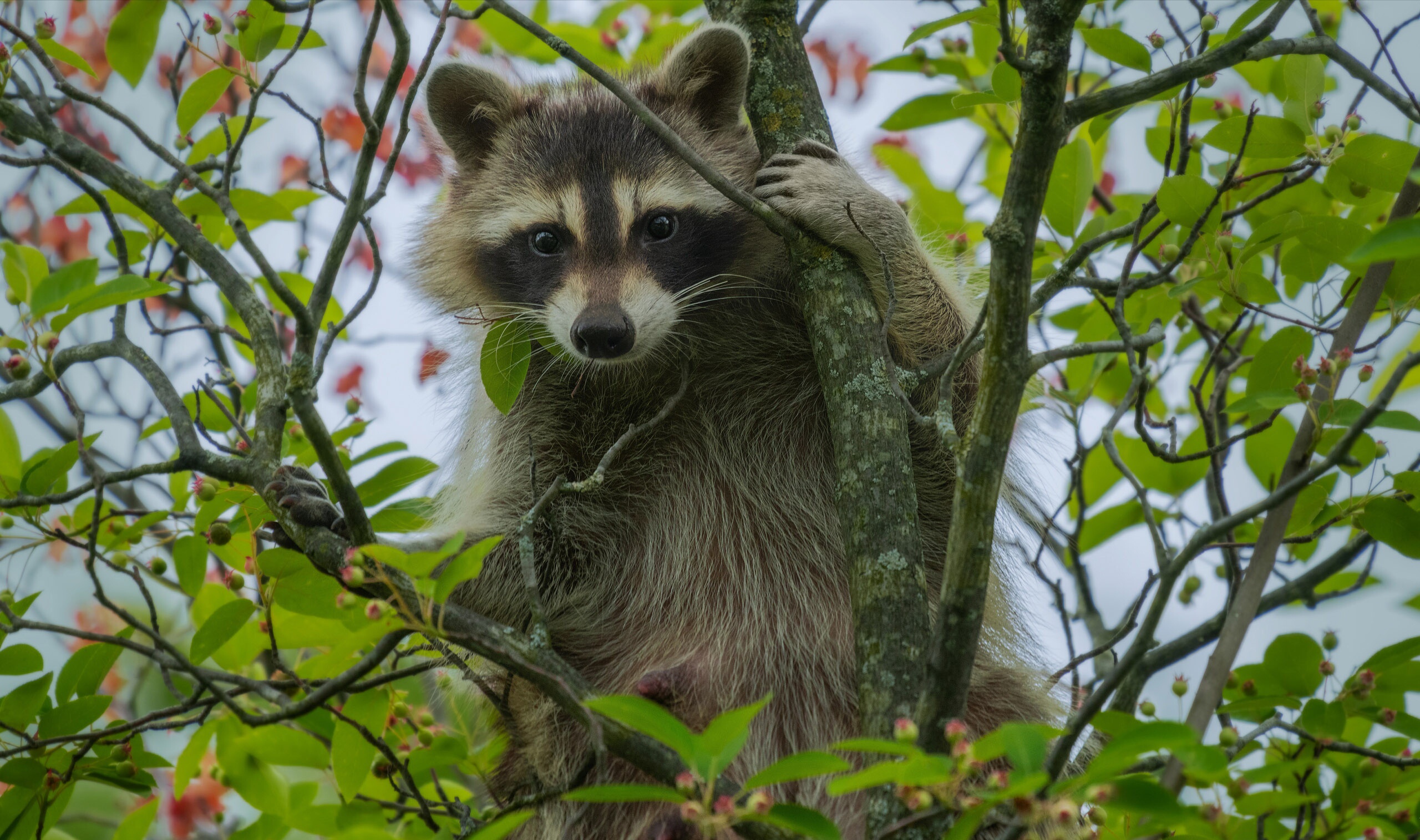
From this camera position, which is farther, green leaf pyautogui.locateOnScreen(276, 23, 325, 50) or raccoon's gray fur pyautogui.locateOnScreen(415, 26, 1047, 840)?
raccoon's gray fur pyautogui.locateOnScreen(415, 26, 1047, 840)

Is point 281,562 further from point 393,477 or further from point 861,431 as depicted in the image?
point 861,431

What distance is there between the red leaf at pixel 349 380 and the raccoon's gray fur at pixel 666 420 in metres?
1.80

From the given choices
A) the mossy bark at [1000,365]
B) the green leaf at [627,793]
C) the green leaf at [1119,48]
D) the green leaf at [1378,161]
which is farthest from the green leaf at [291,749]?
the green leaf at [1378,161]

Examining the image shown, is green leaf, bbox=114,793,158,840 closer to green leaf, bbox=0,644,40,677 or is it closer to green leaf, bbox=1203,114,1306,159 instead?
green leaf, bbox=0,644,40,677

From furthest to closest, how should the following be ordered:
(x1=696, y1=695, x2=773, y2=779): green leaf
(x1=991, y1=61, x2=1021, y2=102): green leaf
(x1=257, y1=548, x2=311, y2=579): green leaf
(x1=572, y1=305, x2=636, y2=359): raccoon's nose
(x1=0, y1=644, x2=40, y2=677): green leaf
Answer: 1. (x1=572, y1=305, x2=636, y2=359): raccoon's nose
2. (x1=991, y1=61, x2=1021, y2=102): green leaf
3. (x1=0, y1=644, x2=40, y2=677): green leaf
4. (x1=257, y1=548, x2=311, y2=579): green leaf
5. (x1=696, y1=695, x2=773, y2=779): green leaf

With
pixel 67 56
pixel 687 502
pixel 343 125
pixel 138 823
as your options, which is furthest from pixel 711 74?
pixel 343 125

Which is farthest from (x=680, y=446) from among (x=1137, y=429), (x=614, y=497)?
(x=1137, y=429)

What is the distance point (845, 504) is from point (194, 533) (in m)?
1.49

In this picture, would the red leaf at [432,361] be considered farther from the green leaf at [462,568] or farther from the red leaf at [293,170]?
the green leaf at [462,568]

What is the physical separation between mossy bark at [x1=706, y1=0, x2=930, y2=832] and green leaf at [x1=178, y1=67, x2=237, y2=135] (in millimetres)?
1262

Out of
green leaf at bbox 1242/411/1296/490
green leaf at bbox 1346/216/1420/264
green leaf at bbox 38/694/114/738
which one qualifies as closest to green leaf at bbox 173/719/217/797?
green leaf at bbox 38/694/114/738

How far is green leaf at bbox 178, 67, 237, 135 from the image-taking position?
277 centimetres

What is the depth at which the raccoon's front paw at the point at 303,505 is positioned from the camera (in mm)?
2492

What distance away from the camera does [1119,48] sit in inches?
101
